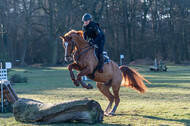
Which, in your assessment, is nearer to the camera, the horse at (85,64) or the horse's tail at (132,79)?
the horse at (85,64)

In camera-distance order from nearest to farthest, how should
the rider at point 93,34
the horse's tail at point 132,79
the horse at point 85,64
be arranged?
the horse at point 85,64 → the rider at point 93,34 → the horse's tail at point 132,79

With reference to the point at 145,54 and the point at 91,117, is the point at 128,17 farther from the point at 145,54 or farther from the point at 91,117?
the point at 91,117

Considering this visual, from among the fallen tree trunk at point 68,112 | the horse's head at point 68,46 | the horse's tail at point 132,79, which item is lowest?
the fallen tree trunk at point 68,112

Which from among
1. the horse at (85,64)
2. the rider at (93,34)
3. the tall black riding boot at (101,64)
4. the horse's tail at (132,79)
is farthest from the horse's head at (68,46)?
the horse's tail at (132,79)

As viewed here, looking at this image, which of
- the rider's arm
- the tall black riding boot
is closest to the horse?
the tall black riding boot

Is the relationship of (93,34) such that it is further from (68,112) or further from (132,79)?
(68,112)

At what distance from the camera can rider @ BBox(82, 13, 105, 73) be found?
8.26 metres

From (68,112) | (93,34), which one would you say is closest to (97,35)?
(93,34)

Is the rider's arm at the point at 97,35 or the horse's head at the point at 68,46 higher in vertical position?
the rider's arm at the point at 97,35

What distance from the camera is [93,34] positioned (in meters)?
8.50

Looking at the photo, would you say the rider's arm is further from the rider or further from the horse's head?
the horse's head

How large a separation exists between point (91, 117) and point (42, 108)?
1172mm

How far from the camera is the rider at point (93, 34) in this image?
8.26 metres

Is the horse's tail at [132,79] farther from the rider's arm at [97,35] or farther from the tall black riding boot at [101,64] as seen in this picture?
the rider's arm at [97,35]
